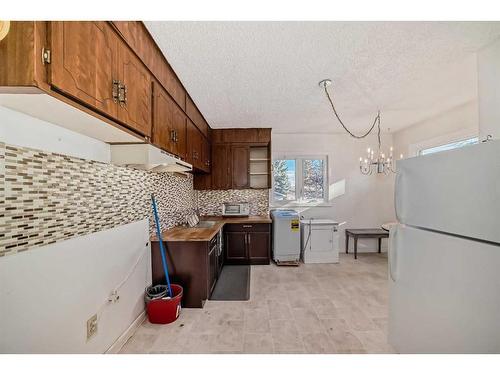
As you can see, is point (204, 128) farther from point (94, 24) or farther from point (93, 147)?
point (94, 24)

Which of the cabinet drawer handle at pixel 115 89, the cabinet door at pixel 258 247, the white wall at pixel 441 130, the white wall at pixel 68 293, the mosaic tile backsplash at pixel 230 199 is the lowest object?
the cabinet door at pixel 258 247

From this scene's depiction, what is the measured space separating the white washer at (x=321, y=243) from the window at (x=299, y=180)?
0.70 m

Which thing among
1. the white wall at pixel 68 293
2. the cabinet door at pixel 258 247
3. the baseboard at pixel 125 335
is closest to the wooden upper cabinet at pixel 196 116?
the white wall at pixel 68 293

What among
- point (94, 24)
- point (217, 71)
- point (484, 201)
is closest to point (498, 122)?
point (484, 201)

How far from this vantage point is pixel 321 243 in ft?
13.2

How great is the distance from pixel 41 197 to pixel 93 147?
514mm

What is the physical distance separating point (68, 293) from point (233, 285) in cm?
205

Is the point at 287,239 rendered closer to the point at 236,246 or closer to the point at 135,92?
the point at 236,246

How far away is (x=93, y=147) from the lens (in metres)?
1.54

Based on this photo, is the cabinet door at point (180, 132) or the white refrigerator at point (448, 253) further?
the cabinet door at point (180, 132)

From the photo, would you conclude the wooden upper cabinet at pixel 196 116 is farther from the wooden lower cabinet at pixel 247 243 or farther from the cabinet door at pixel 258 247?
the cabinet door at pixel 258 247

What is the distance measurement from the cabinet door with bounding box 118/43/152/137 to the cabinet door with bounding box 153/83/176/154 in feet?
0.31

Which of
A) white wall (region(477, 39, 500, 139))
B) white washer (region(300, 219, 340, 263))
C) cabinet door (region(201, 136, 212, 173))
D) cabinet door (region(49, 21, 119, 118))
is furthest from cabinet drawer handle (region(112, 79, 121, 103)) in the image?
white washer (region(300, 219, 340, 263))

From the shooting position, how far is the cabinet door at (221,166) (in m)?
4.12
